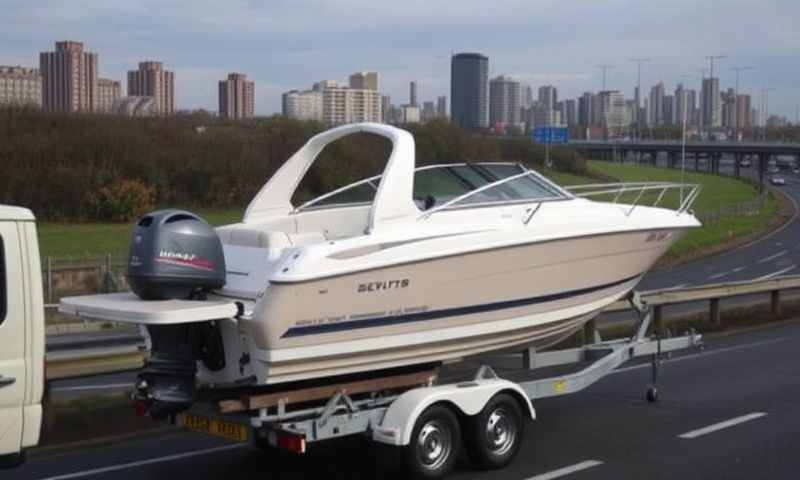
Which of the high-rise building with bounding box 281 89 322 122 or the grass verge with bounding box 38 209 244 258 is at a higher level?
the high-rise building with bounding box 281 89 322 122

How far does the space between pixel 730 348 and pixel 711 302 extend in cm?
163

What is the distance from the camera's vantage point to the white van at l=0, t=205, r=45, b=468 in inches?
266

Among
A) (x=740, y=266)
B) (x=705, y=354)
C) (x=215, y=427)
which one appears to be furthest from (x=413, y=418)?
(x=740, y=266)

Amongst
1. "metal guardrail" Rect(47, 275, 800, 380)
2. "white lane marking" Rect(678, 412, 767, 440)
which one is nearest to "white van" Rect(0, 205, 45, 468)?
"metal guardrail" Rect(47, 275, 800, 380)

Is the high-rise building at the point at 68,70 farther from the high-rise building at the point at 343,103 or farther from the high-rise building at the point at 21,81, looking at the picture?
the high-rise building at the point at 343,103

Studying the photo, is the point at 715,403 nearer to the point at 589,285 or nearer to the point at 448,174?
the point at 589,285

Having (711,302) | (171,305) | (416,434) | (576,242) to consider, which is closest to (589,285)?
(576,242)

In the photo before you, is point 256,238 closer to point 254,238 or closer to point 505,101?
point 254,238

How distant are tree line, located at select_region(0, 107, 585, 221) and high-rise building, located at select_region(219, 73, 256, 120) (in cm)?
4718

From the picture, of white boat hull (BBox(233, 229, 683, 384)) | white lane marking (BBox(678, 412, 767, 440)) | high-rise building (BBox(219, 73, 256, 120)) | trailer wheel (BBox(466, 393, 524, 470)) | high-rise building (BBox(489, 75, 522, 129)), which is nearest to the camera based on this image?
white boat hull (BBox(233, 229, 683, 384))

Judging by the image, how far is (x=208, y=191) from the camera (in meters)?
58.0

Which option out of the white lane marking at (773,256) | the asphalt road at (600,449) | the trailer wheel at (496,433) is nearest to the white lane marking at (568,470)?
the asphalt road at (600,449)

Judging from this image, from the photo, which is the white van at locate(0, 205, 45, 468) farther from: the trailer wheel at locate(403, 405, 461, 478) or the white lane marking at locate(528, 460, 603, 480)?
the white lane marking at locate(528, 460, 603, 480)

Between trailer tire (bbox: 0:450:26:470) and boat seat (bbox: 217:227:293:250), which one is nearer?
trailer tire (bbox: 0:450:26:470)
